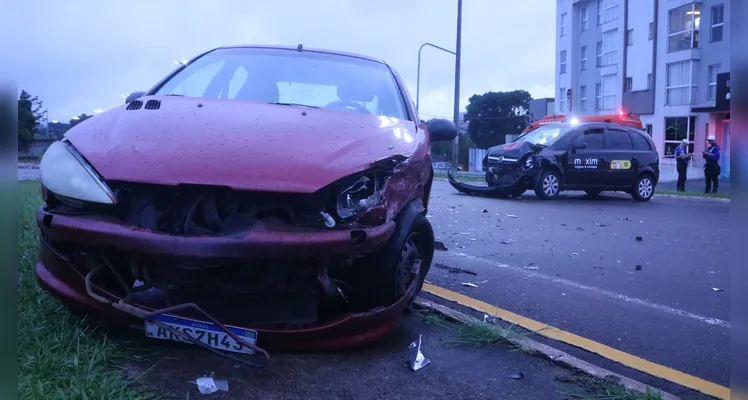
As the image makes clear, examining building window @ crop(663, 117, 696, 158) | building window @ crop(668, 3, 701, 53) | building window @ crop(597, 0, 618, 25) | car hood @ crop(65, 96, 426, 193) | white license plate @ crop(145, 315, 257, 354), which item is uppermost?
building window @ crop(597, 0, 618, 25)

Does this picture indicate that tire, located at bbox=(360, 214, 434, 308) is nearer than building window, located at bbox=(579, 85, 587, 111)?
Yes

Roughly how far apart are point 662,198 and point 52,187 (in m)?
16.1

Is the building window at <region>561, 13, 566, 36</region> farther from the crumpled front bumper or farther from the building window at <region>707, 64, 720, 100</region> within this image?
the crumpled front bumper

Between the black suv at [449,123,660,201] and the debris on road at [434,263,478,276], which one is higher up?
the black suv at [449,123,660,201]

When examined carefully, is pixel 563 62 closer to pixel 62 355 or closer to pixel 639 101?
pixel 639 101

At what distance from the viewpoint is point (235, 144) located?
285 centimetres

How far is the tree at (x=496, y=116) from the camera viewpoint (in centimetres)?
5675

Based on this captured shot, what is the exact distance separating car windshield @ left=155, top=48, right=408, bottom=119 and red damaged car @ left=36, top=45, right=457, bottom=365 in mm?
740

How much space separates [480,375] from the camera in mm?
3047

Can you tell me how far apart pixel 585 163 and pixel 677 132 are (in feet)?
74.1

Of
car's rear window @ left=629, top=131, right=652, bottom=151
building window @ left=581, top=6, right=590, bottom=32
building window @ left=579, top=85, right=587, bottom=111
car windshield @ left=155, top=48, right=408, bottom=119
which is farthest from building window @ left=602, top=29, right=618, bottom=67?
car windshield @ left=155, top=48, right=408, bottom=119

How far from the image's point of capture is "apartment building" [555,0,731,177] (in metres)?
31.7

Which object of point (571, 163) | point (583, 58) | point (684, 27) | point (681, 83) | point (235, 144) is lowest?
point (235, 144)

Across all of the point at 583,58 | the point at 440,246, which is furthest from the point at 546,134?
the point at 583,58
